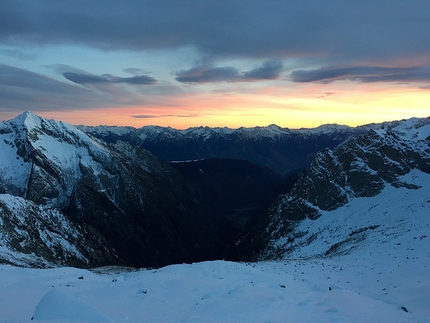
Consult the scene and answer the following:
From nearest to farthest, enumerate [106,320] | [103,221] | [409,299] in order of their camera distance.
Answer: [106,320]
[409,299]
[103,221]

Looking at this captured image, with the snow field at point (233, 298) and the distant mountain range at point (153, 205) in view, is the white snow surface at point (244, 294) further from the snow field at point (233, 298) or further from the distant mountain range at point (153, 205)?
the distant mountain range at point (153, 205)

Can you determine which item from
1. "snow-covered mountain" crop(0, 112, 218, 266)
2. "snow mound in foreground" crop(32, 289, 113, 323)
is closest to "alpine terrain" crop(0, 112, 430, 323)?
"snow mound in foreground" crop(32, 289, 113, 323)

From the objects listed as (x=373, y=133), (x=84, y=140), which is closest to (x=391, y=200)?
(x=373, y=133)

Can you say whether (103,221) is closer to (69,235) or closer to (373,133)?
(69,235)

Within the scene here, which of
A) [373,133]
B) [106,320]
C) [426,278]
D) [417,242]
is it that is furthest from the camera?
[373,133]

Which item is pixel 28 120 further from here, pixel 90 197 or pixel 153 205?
pixel 153 205

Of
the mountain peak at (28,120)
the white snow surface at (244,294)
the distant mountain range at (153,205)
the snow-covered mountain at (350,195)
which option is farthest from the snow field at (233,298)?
the mountain peak at (28,120)
